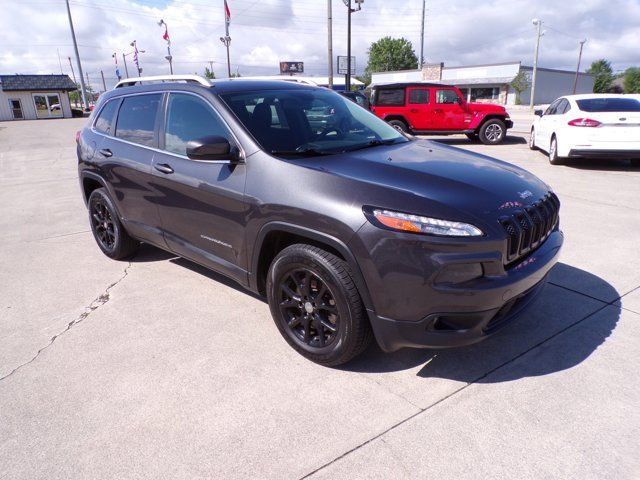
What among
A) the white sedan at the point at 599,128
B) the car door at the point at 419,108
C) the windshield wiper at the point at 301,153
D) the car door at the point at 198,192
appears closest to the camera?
the windshield wiper at the point at 301,153

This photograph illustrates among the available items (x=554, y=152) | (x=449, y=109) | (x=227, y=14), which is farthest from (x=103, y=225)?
(x=227, y=14)

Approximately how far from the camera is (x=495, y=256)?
2.35 meters

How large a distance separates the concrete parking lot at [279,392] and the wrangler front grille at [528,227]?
30.0 inches

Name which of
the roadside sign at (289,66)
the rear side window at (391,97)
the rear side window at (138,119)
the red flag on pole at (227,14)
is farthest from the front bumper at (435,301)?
the roadside sign at (289,66)

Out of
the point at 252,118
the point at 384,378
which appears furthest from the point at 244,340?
the point at 252,118

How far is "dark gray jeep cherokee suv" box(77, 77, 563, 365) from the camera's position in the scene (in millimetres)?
2344

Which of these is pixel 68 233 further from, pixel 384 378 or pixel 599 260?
pixel 599 260

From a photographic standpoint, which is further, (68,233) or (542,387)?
(68,233)

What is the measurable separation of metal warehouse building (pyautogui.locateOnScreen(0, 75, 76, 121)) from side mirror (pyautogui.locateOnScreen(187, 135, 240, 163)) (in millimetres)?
50693

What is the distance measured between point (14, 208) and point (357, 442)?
24.3 feet

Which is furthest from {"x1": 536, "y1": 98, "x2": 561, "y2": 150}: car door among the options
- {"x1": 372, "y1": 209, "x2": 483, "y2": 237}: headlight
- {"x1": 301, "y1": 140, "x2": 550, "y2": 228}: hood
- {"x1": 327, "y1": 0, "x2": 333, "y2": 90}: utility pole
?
{"x1": 327, "y1": 0, "x2": 333, "y2": 90}: utility pole

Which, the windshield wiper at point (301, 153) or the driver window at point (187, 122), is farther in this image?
the driver window at point (187, 122)

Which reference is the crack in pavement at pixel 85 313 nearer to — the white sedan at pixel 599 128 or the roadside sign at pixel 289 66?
the white sedan at pixel 599 128

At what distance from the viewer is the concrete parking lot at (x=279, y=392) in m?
2.16
